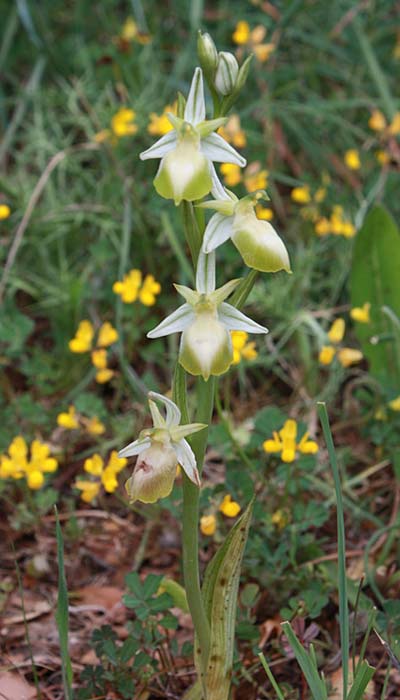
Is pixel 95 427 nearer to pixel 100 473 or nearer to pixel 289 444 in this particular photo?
pixel 100 473

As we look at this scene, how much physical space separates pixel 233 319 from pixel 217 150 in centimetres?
21

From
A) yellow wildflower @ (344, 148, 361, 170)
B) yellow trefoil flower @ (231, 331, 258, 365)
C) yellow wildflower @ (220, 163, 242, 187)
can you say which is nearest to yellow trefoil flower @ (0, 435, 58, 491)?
yellow trefoil flower @ (231, 331, 258, 365)

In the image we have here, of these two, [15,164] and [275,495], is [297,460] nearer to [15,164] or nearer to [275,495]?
[275,495]

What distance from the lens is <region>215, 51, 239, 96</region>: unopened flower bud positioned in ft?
3.55

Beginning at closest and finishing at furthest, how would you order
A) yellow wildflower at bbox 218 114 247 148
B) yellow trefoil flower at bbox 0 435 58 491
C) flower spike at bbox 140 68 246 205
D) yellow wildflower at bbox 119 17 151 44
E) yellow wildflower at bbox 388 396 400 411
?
flower spike at bbox 140 68 246 205
yellow trefoil flower at bbox 0 435 58 491
yellow wildflower at bbox 388 396 400 411
yellow wildflower at bbox 218 114 247 148
yellow wildflower at bbox 119 17 151 44

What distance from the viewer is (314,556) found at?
5.09 feet

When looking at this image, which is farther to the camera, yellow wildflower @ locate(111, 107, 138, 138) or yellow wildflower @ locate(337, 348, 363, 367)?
yellow wildflower @ locate(111, 107, 138, 138)

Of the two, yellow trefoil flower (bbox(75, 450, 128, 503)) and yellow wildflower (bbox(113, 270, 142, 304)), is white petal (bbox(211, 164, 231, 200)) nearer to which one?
yellow trefoil flower (bbox(75, 450, 128, 503))

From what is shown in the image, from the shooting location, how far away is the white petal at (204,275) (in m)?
1.08

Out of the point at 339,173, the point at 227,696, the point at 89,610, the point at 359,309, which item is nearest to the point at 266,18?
the point at 339,173

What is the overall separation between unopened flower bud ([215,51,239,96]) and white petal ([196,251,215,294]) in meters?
0.22

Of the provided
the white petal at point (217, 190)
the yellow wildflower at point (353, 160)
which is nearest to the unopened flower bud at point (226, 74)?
the white petal at point (217, 190)

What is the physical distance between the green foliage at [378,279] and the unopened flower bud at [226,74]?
0.88m

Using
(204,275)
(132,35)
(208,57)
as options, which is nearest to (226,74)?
(208,57)
